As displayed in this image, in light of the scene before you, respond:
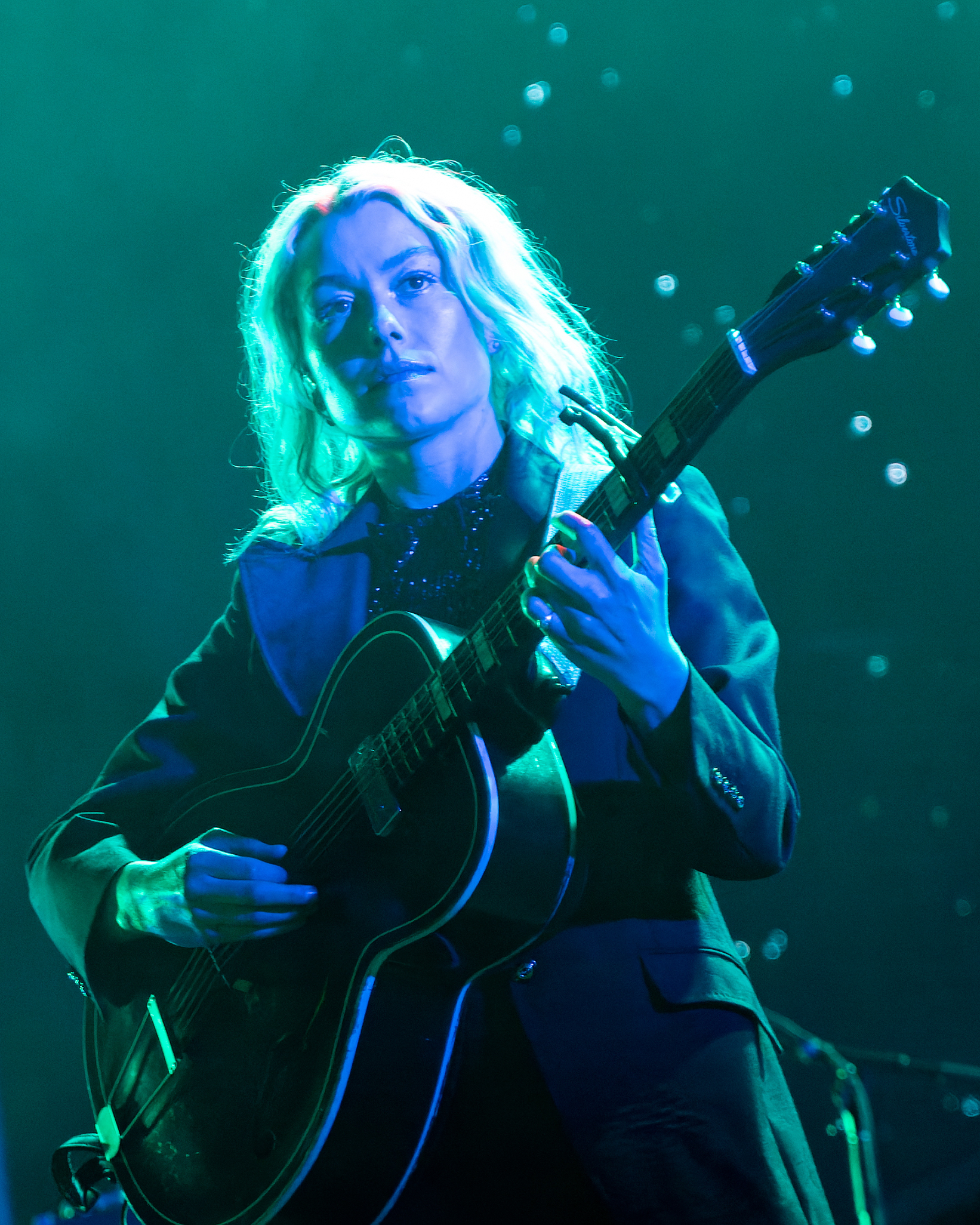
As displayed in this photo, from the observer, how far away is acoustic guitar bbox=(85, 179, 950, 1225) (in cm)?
105

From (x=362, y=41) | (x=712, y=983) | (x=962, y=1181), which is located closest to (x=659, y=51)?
(x=362, y=41)

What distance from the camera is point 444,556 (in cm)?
151

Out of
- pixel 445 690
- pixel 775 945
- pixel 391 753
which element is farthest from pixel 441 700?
pixel 775 945

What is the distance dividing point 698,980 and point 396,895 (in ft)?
1.24

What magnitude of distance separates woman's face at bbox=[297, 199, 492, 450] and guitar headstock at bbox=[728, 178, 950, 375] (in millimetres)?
591

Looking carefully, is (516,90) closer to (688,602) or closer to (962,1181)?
(688,602)

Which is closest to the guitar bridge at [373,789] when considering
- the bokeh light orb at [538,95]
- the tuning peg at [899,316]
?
the tuning peg at [899,316]

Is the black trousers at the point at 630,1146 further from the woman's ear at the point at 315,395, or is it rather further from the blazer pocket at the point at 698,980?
the woman's ear at the point at 315,395

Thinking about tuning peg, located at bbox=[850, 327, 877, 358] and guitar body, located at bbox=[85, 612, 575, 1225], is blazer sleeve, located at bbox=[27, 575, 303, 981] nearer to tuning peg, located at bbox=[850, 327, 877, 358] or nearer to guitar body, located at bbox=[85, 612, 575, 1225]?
guitar body, located at bbox=[85, 612, 575, 1225]

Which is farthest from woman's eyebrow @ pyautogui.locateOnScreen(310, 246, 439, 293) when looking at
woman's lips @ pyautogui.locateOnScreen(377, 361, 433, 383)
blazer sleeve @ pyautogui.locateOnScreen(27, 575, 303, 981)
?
blazer sleeve @ pyautogui.locateOnScreen(27, 575, 303, 981)

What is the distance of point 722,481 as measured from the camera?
2205mm

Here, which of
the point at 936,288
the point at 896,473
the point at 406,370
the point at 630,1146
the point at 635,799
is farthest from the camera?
the point at 896,473

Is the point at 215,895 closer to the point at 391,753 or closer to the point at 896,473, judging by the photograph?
the point at 391,753

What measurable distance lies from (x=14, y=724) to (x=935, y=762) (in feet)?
7.27
